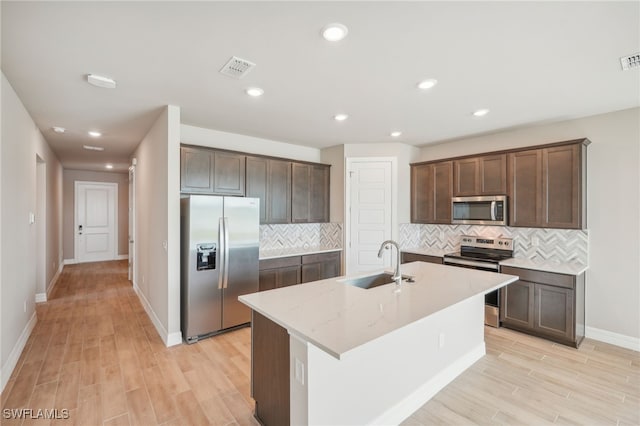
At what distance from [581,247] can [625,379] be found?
4.88 ft

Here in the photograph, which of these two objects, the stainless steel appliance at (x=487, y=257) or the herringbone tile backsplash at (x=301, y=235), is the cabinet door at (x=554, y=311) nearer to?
the stainless steel appliance at (x=487, y=257)

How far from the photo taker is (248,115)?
3.58 meters

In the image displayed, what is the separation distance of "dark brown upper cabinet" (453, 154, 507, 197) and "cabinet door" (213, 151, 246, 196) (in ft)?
10.4

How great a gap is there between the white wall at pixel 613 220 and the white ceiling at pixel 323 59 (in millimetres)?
297

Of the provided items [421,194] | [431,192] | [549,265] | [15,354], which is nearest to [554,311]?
[549,265]

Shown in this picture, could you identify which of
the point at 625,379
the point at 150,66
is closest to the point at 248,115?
the point at 150,66

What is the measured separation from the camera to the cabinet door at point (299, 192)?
4801mm

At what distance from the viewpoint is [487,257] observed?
13.3 feet

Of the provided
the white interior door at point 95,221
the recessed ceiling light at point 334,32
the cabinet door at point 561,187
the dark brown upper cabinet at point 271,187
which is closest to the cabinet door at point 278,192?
the dark brown upper cabinet at point 271,187

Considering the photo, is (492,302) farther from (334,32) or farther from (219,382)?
(334,32)

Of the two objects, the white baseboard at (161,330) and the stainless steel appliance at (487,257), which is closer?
the white baseboard at (161,330)

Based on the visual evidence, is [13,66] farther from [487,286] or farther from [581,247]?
[581,247]

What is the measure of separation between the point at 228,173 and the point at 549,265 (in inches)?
166

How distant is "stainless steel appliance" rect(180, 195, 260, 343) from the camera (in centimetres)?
337
